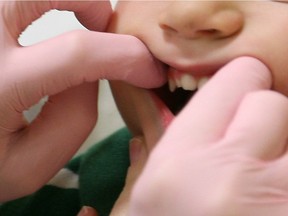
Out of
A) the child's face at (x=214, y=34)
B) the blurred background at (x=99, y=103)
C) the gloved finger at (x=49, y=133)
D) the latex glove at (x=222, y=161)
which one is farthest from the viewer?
the blurred background at (x=99, y=103)

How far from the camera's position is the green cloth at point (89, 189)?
0.84m

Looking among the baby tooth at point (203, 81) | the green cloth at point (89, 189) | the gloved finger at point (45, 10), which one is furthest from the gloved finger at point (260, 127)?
the green cloth at point (89, 189)

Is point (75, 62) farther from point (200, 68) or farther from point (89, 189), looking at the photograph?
point (89, 189)

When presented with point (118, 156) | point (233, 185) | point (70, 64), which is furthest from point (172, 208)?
point (118, 156)

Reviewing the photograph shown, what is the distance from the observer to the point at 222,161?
0.51 m

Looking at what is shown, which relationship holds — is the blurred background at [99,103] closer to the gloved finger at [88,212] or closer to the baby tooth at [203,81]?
the gloved finger at [88,212]

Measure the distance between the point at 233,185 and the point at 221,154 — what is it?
1.1 inches

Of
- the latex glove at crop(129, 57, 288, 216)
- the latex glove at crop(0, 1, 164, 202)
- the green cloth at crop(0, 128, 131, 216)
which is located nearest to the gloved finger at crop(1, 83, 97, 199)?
the latex glove at crop(0, 1, 164, 202)

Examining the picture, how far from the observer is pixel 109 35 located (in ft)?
2.17

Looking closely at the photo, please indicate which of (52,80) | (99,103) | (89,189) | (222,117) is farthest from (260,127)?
(99,103)

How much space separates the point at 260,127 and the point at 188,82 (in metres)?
0.15

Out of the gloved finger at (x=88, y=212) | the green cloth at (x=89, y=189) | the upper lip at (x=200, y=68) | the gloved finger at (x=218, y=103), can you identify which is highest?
the gloved finger at (x=218, y=103)

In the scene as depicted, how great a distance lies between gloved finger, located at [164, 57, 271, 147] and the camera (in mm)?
523

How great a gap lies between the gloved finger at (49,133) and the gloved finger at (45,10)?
3.1 inches
